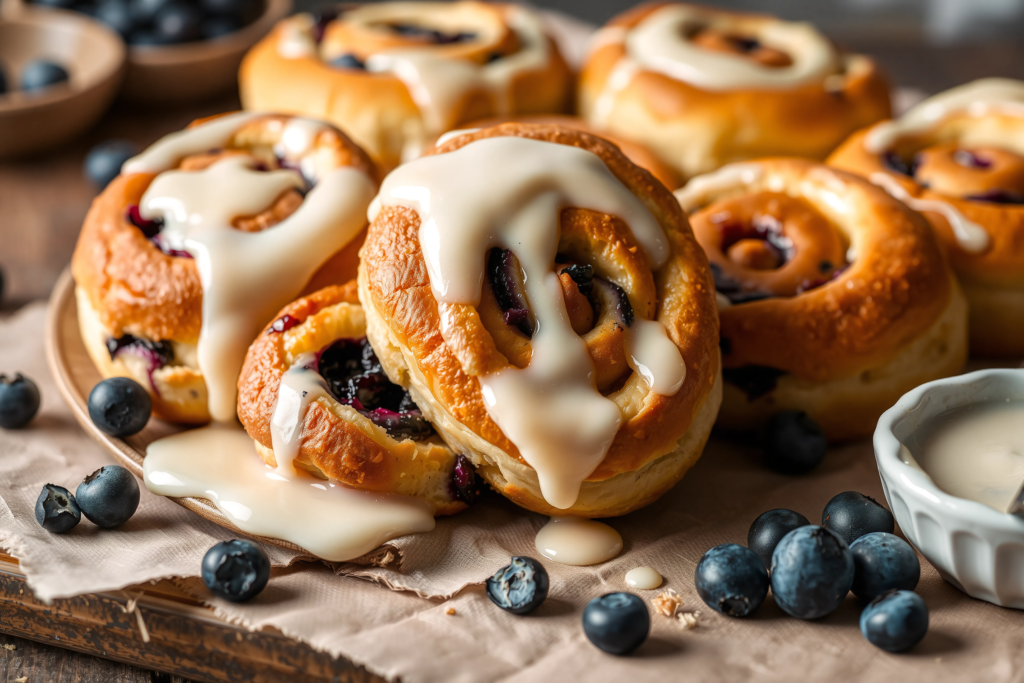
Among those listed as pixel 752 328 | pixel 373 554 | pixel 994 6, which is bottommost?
pixel 994 6

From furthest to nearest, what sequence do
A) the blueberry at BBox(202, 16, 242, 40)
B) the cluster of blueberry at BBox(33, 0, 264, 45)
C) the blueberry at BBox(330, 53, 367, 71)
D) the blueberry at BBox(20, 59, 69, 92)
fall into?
the blueberry at BBox(202, 16, 242, 40), the cluster of blueberry at BBox(33, 0, 264, 45), the blueberry at BBox(20, 59, 69, 92), the blueberry at BBox(330, 53, 367, 71)

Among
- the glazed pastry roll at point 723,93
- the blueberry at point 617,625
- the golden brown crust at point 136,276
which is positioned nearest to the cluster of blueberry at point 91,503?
the golden brown crust at point 136,276

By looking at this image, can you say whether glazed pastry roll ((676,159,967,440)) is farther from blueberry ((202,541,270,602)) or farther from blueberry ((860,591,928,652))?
blueberry ((202,541,270,602))

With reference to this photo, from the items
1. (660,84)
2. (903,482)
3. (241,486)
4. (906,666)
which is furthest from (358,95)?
(906,666)

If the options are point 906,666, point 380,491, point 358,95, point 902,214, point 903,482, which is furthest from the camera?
point 358,95

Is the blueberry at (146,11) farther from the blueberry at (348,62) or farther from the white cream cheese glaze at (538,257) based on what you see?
the white cream cheese glaze at (538,257)

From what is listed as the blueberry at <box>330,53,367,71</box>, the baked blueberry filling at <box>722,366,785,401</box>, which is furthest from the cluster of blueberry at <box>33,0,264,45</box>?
the baked blueberry filling at <box>722,366,785,401</box>

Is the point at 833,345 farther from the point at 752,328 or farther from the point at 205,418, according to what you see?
the point at 205,418

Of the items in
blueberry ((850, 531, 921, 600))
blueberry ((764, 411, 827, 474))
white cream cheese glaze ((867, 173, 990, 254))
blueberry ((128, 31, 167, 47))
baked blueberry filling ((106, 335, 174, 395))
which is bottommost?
blueberry ((764, 411, 827, 474))
